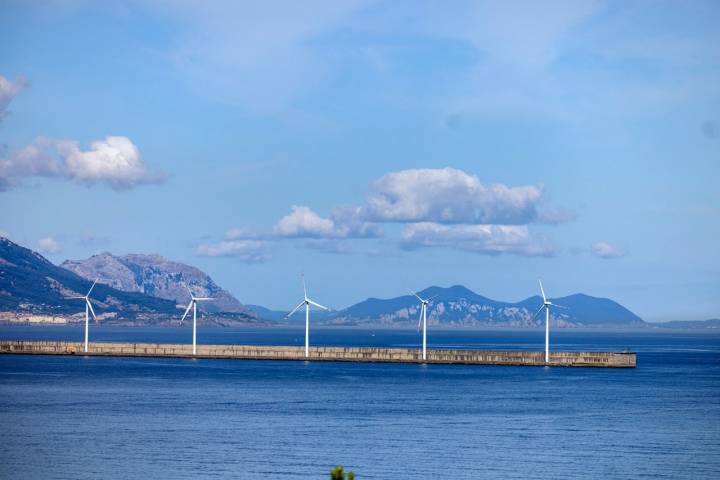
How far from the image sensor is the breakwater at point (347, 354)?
16800 cm

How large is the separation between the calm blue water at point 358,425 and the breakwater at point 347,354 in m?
11.3

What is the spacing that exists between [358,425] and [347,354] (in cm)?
8595

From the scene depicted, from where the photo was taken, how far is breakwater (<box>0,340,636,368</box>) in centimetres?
16800

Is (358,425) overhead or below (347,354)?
below

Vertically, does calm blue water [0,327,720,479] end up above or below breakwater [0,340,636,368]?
below

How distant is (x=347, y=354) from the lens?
589 feet

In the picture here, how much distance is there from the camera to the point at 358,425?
9362cm

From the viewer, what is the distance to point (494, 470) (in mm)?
70688

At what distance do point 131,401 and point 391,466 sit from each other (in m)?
47.3

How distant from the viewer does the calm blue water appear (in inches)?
2835

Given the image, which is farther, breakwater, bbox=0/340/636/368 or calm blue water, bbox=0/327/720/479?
breakwater, bbox=0/340/636/368

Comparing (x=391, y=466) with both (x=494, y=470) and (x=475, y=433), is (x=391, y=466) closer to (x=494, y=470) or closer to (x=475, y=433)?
(x=494, y=470)

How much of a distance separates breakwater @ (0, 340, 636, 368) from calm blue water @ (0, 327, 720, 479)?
1129cm

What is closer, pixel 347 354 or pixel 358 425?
pixel 358 425
